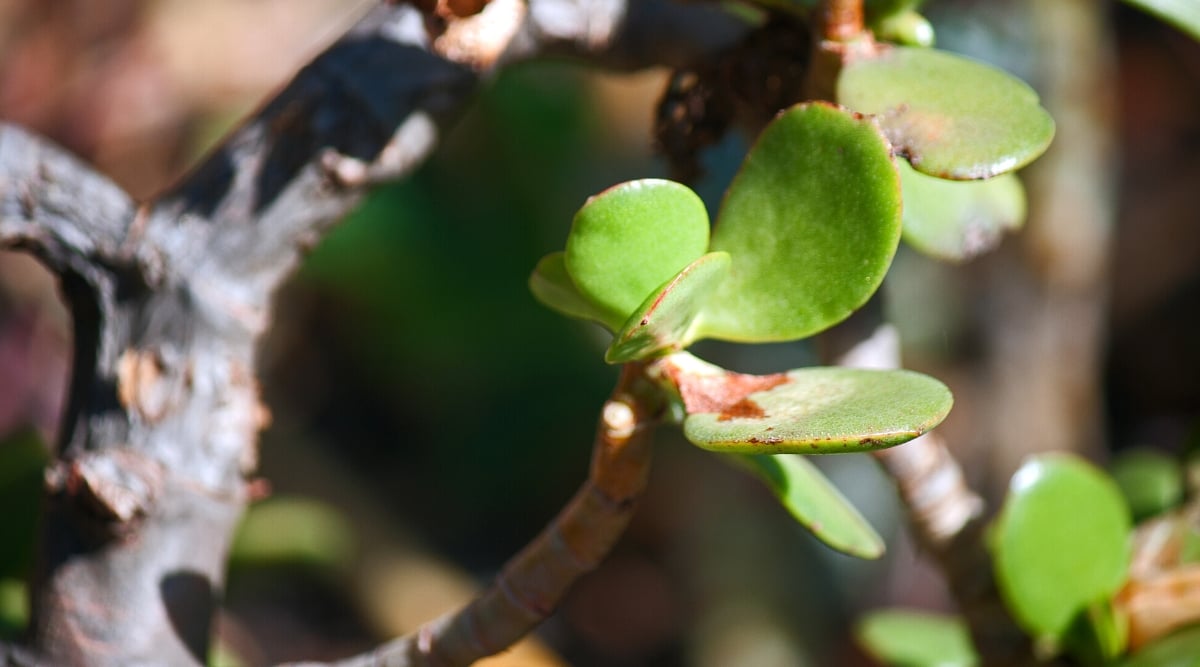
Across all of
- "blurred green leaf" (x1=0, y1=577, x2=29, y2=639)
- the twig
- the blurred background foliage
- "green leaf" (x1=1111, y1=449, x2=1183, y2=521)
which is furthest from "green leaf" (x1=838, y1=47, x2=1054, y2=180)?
the blurred background foliage

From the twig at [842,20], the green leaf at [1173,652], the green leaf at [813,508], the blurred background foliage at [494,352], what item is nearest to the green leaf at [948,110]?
the twig at [842,20]

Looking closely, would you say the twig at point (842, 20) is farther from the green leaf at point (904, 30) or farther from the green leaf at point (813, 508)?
the green leaf at point (813, 508)

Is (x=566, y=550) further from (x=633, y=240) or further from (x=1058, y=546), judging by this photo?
(x=1058, y=546)

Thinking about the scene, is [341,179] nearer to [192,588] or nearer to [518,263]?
[192,588]

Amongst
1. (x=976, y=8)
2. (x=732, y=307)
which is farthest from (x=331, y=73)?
(x=976, y=8)

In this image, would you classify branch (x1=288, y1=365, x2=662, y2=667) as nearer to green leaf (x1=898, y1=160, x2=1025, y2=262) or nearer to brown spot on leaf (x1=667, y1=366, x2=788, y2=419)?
brown spot on leaf (x1=667, y1=366, x2=788, y2=419)
